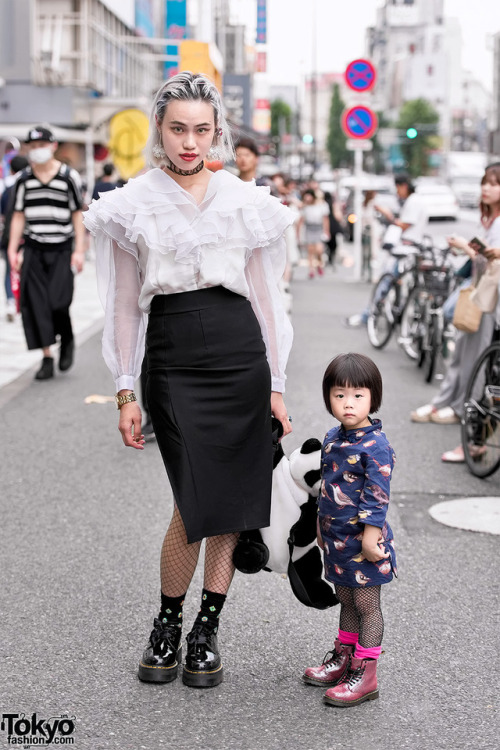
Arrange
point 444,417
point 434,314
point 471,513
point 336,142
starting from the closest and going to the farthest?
point 471,513 → point 444,417 → point 434,314 → point 336,142

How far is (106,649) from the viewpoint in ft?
13.3

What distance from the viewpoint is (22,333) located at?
13.4 metres

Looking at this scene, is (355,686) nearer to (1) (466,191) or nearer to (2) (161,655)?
(2) (161,655)

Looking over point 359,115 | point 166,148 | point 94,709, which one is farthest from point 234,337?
point 359,115

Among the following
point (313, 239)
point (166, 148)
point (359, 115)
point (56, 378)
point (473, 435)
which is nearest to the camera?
point (166, 148)

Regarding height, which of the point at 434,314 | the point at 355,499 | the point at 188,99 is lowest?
the point at 434,314

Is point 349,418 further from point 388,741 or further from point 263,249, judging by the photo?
point 388,741

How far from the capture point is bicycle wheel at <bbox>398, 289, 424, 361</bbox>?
35.6 feet

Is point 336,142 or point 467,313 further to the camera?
point 336,142

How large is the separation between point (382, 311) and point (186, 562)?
29.1 ft

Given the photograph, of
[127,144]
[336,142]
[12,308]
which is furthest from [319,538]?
[336,142]

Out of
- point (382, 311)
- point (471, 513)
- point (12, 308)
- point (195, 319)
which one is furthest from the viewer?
point (12, 308)

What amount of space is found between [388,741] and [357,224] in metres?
19.1

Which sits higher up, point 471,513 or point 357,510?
point 357,510
